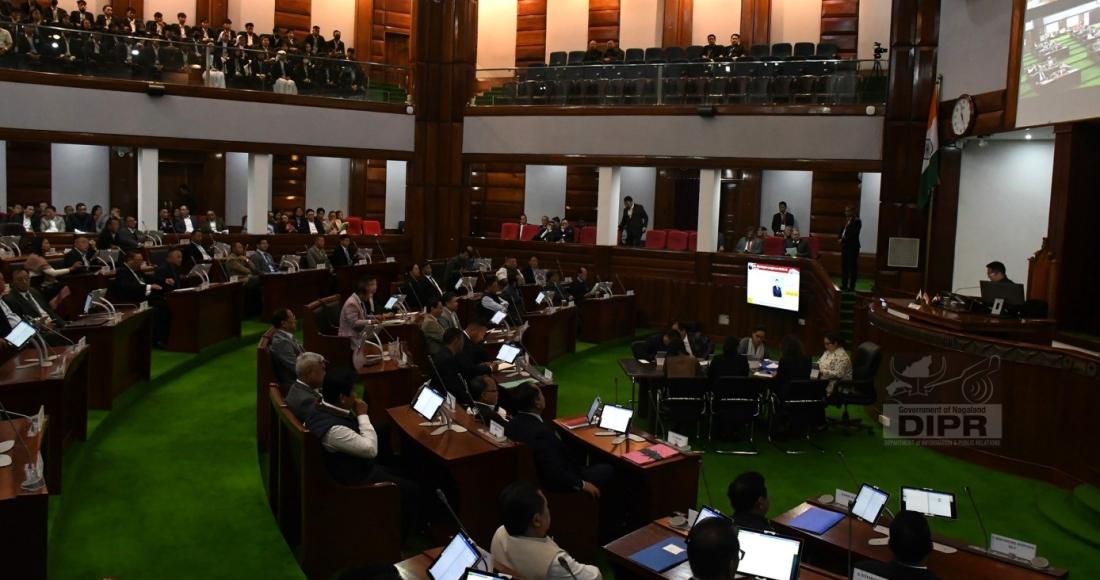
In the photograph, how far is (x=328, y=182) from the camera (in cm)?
2188

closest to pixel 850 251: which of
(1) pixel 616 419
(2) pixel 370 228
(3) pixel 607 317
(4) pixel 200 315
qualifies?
(3) pixel 607 317

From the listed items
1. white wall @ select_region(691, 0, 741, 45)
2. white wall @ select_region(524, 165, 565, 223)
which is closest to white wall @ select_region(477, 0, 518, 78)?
white wall @ select_region(524, 165, 565, 223)

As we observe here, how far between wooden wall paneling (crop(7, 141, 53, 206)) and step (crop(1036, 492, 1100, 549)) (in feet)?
60.9

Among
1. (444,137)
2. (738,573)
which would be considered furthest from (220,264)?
(738,573)

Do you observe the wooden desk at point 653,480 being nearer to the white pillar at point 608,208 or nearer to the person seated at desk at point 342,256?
the person seated at desk at point 342,256

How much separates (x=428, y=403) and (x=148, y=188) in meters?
11.2

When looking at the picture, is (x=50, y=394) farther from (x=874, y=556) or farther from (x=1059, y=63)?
(x=1059, y=63)

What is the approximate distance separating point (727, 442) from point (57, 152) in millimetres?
16087

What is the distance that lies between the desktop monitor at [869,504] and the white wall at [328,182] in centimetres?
1815

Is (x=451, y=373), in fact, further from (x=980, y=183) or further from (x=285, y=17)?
(x=285, y=17)

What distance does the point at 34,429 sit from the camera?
5.35 metres

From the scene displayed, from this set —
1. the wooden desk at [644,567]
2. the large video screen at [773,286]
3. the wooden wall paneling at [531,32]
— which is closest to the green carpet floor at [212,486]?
the wooden desk at [644,567]

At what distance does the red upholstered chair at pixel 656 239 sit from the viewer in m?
16.1

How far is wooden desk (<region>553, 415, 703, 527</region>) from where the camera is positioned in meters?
6.09
